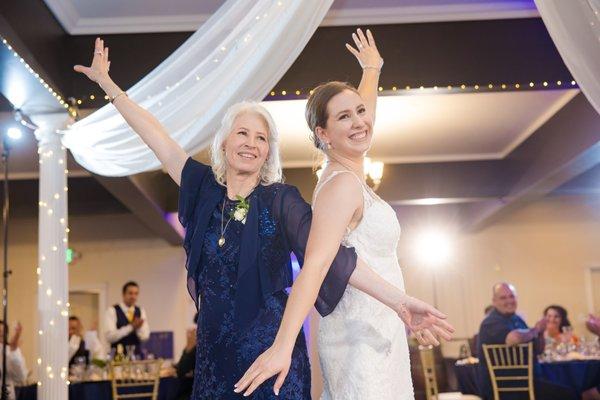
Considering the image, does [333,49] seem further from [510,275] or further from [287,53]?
[510,275]

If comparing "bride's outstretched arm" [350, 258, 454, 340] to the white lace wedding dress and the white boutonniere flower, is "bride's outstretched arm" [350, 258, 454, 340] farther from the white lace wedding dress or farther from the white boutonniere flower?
the white boutonniere flower

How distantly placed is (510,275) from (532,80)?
A: 8996 mm

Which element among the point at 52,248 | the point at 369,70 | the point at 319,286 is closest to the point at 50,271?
the point at 52,248

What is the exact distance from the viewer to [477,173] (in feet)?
37.0

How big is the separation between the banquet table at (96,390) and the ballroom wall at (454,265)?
249 inches

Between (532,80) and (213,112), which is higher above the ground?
(532,80)

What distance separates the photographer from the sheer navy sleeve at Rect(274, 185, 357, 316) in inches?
86.0

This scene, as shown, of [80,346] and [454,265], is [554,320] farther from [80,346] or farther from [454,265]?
[80,346]

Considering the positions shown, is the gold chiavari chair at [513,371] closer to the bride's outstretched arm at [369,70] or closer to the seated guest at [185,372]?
the seated guest at [185,372]

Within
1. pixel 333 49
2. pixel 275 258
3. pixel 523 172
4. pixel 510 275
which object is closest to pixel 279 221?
pixel 275 258

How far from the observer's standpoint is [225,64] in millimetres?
3918

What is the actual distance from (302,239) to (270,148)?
0.31 metres

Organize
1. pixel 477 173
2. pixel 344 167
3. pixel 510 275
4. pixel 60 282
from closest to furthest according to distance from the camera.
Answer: pixel 344 167 → pixel 60 282 → pixel 477 173 → pixel 510 275

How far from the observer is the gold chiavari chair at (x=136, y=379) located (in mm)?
7539
